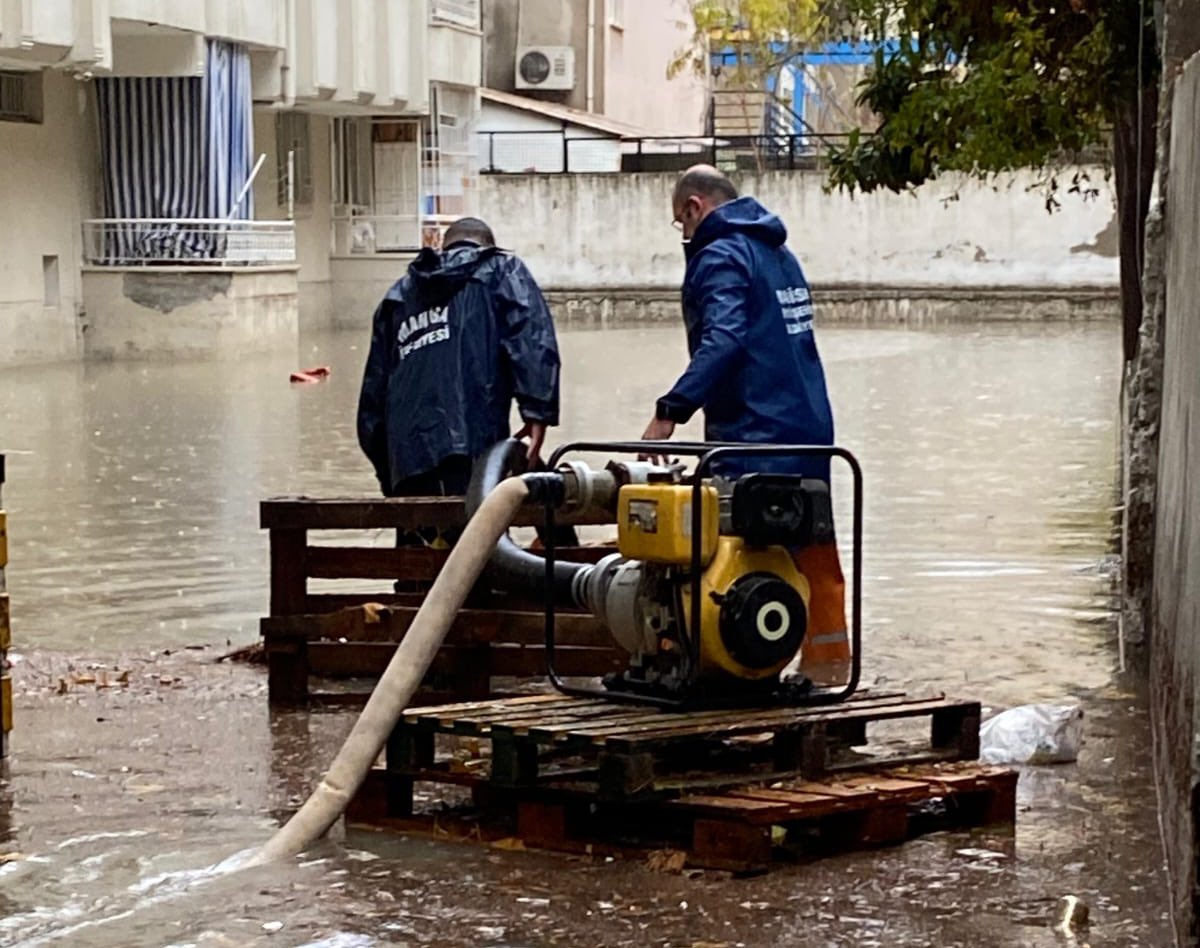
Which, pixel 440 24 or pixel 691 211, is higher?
pixel 440 24

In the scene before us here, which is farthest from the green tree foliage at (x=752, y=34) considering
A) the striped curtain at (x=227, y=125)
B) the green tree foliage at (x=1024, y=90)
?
the green tree foliage at (x=1024, y=90)

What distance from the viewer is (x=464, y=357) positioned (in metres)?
8.88

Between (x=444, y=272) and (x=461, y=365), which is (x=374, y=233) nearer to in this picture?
(x=444, y=272)

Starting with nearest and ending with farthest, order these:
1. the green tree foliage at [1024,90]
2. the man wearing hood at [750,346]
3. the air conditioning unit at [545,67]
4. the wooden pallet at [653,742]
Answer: the wooden pallet at [653,742]
the man wearing hood at [750,346]
the green tree foliage at [1024,90]
the air conditioning unit at [545,67]

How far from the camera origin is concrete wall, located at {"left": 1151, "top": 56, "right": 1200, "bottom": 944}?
5.05 meters

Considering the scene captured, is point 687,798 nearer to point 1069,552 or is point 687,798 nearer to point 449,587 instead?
point 449,587

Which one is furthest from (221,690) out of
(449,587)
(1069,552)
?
(1069,552)

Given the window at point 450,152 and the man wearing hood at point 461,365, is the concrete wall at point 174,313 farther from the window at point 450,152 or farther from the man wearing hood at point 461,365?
the man wearing hood at point 461,365

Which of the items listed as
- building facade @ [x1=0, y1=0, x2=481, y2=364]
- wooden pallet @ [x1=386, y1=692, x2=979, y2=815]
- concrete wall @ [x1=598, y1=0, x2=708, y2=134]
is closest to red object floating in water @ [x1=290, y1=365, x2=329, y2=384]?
building facade @ [x1=0, y1=0, x2=481, y2=364]

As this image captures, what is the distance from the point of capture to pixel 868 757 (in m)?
6.69

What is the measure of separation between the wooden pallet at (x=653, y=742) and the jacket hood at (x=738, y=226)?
1.90 metres

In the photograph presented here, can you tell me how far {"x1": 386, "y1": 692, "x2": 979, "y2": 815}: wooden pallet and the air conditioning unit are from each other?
173ft

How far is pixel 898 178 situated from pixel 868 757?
22.6ft

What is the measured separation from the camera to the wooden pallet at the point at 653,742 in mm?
6098
